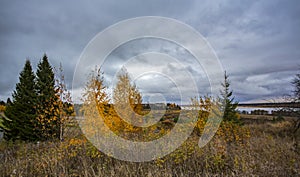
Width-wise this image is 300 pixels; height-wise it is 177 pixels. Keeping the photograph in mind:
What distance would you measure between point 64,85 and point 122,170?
7.57 metres

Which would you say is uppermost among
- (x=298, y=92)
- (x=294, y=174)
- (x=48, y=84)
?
(x=48, y=84)

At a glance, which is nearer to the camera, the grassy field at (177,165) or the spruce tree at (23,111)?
the grassy field at (177,165)

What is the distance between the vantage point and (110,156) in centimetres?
564

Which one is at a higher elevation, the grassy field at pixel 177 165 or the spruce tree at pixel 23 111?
the spruce tree at pixel 23 111

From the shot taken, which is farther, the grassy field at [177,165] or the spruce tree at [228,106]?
the spruce tree at [228,106]

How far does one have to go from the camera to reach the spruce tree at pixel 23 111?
14742 mm

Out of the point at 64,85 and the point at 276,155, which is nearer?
the point at 276,155

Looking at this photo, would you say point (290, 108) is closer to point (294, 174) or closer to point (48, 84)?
point (294, 174)

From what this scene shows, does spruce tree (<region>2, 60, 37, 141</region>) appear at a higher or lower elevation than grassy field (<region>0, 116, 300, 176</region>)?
higher

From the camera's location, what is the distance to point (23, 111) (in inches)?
603

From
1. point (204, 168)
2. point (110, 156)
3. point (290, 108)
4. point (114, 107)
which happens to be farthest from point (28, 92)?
point (290, 108)

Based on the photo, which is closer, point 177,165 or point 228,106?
point 177,165

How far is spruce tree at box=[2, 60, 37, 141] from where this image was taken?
48.4 ft

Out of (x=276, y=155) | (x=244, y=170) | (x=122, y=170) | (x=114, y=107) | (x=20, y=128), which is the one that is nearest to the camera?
(x=244, y=170)
